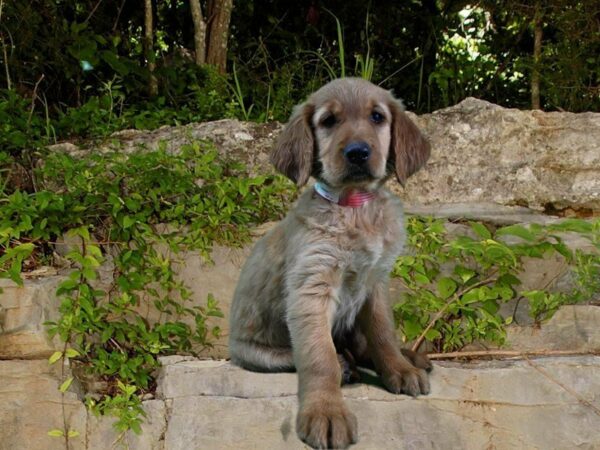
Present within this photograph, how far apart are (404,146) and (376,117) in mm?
182

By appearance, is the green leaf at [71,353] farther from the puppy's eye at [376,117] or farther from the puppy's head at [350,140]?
the puppy's eye at [376,117]

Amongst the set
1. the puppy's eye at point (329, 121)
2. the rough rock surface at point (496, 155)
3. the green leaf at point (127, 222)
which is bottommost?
the green leaf at point (127, 222)

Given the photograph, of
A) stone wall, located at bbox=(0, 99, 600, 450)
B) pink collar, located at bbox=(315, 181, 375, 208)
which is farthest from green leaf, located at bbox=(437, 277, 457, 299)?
pink collar, located at bbox=(315, 181, 375, 208)

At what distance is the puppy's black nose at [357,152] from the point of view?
3.16m

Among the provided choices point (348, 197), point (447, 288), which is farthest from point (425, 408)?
point (447, 288)

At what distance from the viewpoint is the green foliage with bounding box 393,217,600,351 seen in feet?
15.5

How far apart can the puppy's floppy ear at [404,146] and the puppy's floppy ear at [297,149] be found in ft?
1.15

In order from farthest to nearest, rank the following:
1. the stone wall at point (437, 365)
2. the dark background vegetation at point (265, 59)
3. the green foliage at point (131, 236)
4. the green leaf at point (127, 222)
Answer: the dark background vegetation at point (265, 59)
the green leaf at point (127, 222)
the green foliage at point (131, 236)
the stone wall at point (437, 365)

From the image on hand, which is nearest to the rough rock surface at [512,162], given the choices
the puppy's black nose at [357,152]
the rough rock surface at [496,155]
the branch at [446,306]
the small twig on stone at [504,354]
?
the rough rock surface at [496,155]

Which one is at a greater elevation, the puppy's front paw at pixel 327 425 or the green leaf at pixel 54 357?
the puppy's front paw at pixel 327 425

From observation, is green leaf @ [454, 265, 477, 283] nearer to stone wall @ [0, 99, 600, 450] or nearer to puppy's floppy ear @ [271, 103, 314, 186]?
stone wall @ [0, 99, 600, 450]

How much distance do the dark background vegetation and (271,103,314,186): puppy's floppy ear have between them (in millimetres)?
3237

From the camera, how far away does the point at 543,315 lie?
4793 mm

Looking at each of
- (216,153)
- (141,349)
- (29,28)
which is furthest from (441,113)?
(29,28)
